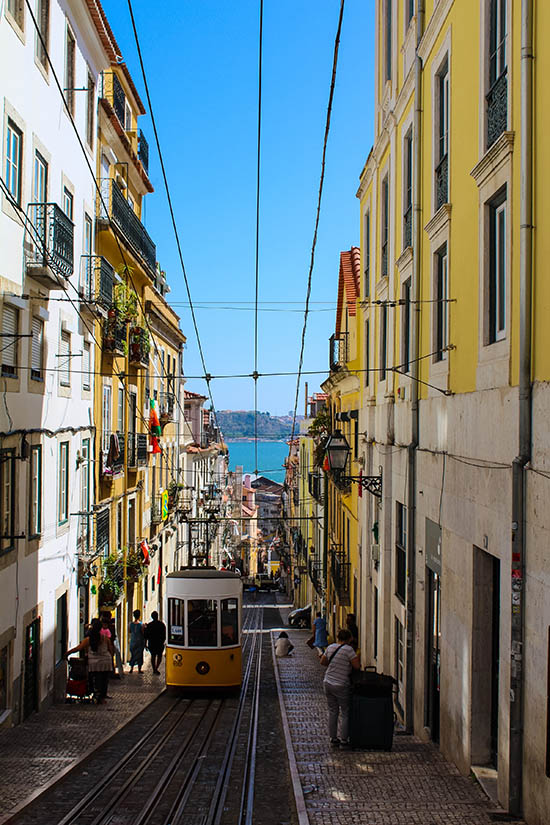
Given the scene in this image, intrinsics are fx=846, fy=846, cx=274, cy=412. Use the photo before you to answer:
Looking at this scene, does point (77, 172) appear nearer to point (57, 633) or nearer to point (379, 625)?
point (57, 633)

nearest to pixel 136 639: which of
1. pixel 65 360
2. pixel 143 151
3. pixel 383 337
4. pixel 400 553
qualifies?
pixel 65 360

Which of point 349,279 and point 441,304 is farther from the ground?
point 349,279

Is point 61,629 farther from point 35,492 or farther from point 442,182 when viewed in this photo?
point 442,182

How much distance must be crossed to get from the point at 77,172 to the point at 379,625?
37.7 feet

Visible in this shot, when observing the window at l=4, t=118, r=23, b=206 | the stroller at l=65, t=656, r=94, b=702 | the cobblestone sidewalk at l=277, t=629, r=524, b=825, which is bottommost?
the stroller at l=65, t=656, r=94, b=702

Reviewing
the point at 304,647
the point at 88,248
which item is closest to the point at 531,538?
the point at 88,248

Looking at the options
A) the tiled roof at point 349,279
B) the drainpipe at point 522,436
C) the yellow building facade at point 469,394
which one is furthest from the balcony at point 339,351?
the drainpipe at point 522,436

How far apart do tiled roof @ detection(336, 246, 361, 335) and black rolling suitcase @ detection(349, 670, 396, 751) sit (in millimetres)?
15633

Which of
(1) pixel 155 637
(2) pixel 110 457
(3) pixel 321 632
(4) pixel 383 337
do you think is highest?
(4) pixel 383 337

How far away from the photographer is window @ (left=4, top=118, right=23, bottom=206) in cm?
1259

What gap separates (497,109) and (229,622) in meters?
12.3

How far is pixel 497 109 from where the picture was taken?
8562mm

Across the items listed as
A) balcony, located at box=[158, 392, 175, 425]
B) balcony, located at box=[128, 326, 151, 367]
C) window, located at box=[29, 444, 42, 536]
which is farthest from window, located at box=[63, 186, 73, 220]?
balcony, located at box=[158, 392, 175, 425]

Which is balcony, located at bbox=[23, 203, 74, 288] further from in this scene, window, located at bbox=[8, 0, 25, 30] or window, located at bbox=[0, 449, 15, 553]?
window, located at bbox=[0, 449, 15, 553]
